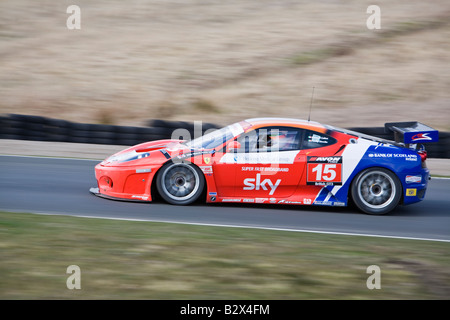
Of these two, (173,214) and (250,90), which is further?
(250,90)

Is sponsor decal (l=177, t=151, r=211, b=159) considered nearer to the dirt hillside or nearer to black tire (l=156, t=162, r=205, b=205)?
black tire (l=156, t=162, r=205, b=205)

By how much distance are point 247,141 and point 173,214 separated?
4.68 feet

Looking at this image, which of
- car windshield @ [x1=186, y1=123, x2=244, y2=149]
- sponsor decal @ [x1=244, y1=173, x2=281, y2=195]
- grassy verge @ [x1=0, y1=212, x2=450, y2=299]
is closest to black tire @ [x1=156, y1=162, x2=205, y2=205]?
car windshield @ [x1=186, y1=123, x2=244, y2=149]

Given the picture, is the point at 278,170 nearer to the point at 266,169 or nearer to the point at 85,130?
the point at 266,169

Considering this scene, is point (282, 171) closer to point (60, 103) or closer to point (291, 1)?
point (60, 103)

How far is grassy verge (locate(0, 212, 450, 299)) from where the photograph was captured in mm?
4586

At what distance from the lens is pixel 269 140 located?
8047 mm

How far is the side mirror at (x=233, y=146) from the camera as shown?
315 inches

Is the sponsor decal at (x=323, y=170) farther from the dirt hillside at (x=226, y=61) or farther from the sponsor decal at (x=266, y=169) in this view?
the dirt hillside at (x=226, y=61)

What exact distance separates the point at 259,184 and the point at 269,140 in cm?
62
